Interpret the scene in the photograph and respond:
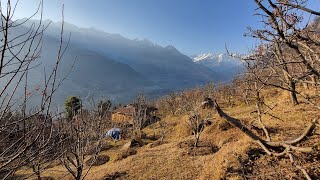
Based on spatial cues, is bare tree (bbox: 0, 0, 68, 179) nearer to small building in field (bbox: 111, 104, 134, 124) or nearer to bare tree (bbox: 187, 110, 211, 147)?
bare tree (bbox: 187, 110, 211, 147)

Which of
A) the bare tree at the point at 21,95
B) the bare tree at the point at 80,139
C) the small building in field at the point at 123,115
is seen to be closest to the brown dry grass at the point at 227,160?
the bare tree at the point at 80,139

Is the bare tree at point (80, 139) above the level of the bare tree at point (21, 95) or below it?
below

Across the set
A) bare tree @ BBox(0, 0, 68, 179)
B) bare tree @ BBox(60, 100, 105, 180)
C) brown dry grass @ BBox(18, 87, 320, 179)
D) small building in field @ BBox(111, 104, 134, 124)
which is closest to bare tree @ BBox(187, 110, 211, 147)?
brown dry grass @ BBox(18, 87, 320, 179)

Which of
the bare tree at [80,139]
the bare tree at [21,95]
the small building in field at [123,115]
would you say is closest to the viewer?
the bare tree at [21,95]

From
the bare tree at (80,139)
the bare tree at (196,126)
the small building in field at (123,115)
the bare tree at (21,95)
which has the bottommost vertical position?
the small building in field at (123,115)

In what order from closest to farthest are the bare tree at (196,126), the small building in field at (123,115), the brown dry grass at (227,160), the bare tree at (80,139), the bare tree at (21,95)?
the bare tree at (21,95) < the bare tree at (80,139) < the brown dry grass at (227,160) < the bare tree at (196,126) < the small building in field at (123,115)

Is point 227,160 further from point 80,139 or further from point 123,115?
point 123,115

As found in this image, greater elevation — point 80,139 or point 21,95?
point 21,95

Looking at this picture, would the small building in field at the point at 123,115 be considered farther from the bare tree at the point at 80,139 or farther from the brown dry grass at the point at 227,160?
the bare tree at the point at 80,139

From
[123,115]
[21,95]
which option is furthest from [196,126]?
[123,115]

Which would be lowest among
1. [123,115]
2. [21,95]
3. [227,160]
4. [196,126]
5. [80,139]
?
[123,115]

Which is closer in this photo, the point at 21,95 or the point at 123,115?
the point at 21,95

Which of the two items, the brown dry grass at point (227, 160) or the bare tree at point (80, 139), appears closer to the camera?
the bare tree at point (80, 139)

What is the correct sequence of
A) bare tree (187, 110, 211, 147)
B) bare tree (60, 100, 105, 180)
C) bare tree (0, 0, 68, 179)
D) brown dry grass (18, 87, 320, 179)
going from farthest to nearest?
bare tree (187, 110, 211, 147) → brown dry grass (18, 87, 320, 179) → bare tree (60, 100, 105, 180) → bare tree (0, 0, 68, 179)
